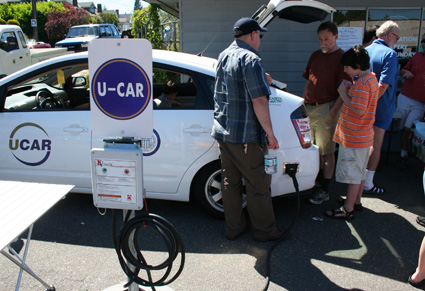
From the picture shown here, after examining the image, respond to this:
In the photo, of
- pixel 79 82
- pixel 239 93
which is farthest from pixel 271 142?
pixel 79 82

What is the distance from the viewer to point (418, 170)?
5652 mm

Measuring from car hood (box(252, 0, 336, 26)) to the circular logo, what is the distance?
7.07 ft

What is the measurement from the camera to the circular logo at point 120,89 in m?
2.16

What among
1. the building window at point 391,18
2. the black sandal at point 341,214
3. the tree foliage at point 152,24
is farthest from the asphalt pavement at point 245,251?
the tree foliage at point 152,24

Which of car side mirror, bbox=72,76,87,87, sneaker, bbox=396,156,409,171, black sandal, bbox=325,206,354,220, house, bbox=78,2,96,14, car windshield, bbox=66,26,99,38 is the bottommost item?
black sandal, bbox=325,206,354,220

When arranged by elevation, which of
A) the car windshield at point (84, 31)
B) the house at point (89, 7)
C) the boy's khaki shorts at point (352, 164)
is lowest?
the boy's khaki shorts at point (352, 164)

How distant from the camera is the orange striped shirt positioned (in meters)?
3.61

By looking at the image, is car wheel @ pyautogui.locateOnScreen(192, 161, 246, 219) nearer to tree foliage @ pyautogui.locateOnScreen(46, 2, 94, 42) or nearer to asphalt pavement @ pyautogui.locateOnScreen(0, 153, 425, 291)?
asphalt pavement @ pyautogui.locateOnScreen(0, 153, 425, 291)

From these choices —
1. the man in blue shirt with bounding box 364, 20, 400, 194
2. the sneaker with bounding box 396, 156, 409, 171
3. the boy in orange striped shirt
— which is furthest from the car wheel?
the sneaker with bounding box 396, 156, 409, 171

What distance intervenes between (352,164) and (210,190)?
1419 mm

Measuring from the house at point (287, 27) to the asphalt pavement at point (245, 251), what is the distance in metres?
3.66

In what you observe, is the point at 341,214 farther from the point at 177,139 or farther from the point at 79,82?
the point at 79,82

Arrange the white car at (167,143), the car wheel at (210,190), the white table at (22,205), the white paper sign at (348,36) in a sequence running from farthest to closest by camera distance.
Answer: the white paper sign at (348,36), the car wheel at (210,190), the white car at (167,143), the white table at (22,205)

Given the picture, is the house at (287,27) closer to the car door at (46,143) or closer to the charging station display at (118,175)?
the car door at (46,143)
